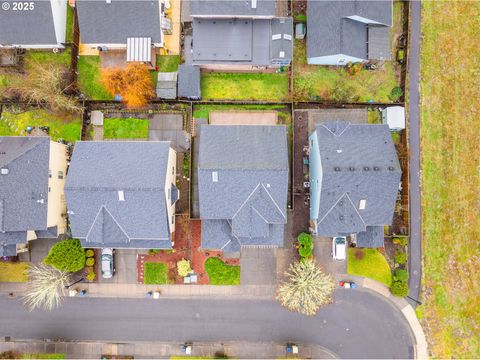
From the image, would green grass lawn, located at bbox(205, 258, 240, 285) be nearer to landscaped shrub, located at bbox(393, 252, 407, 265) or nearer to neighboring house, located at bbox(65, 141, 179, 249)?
neighboring house, located at bbox(65, 141, 179, 249)

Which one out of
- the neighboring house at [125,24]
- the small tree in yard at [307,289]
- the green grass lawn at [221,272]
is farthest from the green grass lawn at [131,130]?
the small tree in yard at [307,289]

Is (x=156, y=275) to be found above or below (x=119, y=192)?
below

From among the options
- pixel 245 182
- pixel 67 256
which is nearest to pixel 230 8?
pixel 245 182

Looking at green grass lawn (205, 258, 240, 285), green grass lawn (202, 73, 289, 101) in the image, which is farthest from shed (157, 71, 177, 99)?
green grass lawn (205, 258, 240, 285)

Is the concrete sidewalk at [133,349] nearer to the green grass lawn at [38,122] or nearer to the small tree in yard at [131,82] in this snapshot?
the green grass lawn at [38,122]

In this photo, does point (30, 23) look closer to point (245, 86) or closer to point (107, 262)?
point (245, 86)

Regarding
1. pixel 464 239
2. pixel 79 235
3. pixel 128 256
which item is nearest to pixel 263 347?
pixel 128 256

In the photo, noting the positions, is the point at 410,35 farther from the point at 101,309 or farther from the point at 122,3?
the point at 101,309
